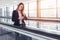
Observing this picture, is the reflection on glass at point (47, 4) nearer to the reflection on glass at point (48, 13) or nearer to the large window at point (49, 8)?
the large window at point (49, 8)

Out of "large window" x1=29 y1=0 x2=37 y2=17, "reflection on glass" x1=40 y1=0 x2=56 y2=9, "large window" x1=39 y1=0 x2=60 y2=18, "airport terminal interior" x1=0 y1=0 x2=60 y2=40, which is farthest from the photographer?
"large window" x1=29 y1=0 x2=37 y2=17

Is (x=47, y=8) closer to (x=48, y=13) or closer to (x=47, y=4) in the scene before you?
(x=47, y=4)

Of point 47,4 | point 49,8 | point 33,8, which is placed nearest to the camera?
point 49,8

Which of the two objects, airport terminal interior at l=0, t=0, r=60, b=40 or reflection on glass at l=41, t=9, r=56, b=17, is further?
reflection on glass at l=41, t=9, r=56, b=17

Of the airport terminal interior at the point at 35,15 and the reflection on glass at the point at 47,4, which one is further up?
the reflection on glass at the point at 47,4

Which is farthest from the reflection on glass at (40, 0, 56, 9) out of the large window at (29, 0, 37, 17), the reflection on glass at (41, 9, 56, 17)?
the large window at (29, 0, 37, 17)

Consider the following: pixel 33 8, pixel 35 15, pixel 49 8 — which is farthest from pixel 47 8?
pixel 33 8

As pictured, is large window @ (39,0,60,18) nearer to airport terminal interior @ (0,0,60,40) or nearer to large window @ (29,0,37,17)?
airport terminal interior @ (0,0,60,40)

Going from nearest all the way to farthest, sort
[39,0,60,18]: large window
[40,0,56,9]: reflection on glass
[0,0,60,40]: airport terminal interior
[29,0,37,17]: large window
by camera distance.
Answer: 1. [0,0,60,40]: airport terminal interior
2. [39,0,60,18]: large window
3. [40,0,56,9]: reflection on glass
4. [29,0,37,17]: large window

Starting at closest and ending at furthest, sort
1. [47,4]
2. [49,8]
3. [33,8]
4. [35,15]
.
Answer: [49,8] → [47,4] → [35,15] → [33,8]

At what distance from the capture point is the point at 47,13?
711 centimetres

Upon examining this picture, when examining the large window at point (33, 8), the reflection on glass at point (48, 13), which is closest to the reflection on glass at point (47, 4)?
the reflection on glass at point (48, 13)

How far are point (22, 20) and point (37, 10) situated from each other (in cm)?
377

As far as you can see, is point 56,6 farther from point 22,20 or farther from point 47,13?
point 22,20
